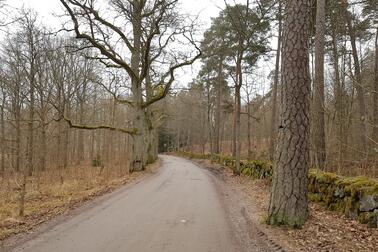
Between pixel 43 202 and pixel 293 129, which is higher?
pixel 293 129

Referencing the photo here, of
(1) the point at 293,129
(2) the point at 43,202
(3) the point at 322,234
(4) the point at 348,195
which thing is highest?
(1) the point at 293,129

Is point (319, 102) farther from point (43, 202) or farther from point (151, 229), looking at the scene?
point (43, 202)

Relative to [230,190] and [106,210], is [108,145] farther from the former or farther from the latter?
[106,210]

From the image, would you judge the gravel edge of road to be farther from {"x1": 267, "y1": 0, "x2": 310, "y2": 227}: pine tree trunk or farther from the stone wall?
the stone wall

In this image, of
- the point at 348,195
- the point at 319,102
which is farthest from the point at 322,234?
the point at 319,102

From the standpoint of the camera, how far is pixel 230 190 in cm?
1426

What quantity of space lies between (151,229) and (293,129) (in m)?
3.42

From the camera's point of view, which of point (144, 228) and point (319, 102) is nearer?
point (144, 228)

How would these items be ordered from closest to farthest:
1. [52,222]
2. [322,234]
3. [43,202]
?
[322,234] < [52,222] < [43,202]

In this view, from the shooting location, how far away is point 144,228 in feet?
24.3

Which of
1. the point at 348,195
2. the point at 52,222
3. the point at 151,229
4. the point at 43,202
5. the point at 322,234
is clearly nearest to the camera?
the point at 322,234

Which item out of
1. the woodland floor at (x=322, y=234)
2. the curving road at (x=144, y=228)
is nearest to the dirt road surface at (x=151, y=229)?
the curving road at (x=144, y=228)

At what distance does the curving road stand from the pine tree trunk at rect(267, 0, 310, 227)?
1.26 m

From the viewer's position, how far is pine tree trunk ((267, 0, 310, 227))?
7.36m
